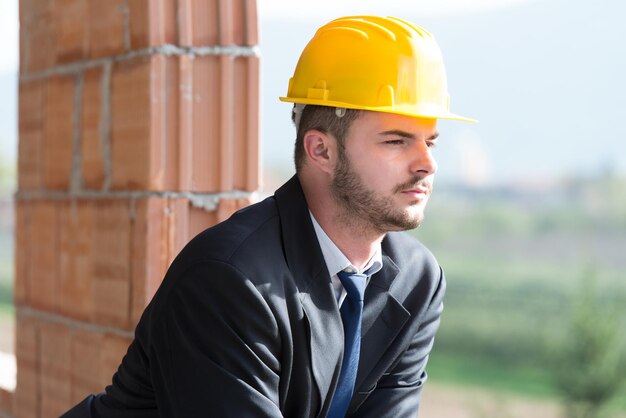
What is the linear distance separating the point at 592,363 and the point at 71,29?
27711mm

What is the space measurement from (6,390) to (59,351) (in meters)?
0.55

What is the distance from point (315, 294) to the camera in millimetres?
1649

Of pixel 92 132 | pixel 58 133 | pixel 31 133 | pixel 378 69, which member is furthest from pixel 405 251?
pixel 31 133

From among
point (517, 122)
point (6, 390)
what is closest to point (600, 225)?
point (517, 122)

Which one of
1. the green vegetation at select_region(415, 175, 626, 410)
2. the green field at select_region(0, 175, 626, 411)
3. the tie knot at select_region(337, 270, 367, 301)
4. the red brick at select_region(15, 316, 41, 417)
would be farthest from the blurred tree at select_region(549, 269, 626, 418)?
the tie knot at select_region(337, 270, 367, 301)

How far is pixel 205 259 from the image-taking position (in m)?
1.53

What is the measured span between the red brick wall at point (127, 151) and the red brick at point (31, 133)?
31mm

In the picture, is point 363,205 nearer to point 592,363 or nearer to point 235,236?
point 235,236

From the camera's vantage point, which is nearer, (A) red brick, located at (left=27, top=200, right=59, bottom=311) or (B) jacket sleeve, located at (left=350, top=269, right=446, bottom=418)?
(B) jacket sleeve, located at (left=350, top=269, right=446, bottom=418)

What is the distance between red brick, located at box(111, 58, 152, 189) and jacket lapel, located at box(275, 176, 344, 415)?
52 centimetres

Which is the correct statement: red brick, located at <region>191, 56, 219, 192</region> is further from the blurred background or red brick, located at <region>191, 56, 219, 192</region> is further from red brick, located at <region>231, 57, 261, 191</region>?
the blurred background

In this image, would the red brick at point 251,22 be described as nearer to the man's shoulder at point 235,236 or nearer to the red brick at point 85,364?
the man's shoulder at point 235,236

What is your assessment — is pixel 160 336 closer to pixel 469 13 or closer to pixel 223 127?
pixel 223 127

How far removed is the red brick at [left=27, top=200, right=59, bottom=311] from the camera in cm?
250
